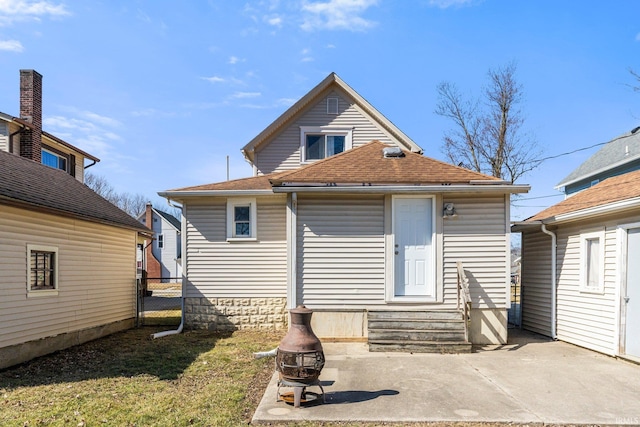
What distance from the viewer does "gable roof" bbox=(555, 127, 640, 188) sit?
15624 mm

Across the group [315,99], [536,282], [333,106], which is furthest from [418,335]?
[315,99]

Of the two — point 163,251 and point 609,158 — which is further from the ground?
point 609,158

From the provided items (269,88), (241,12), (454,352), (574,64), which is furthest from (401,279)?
(574,64)

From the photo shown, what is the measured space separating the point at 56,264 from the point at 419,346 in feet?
24.0

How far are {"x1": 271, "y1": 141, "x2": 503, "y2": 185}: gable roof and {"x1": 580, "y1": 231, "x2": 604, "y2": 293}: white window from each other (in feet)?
6.48

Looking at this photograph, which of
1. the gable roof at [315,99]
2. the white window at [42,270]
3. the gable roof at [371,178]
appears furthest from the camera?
the gable roof at [315,99]

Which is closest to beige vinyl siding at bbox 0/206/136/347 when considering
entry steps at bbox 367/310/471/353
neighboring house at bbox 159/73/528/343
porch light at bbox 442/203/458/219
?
neighboring house at bbox 159/73/528/343

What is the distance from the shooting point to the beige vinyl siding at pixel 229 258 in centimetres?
959

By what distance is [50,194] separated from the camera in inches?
331

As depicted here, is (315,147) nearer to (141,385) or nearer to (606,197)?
(606,197)

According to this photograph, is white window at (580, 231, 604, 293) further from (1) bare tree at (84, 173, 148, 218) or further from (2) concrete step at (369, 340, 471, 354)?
(1) bare tree at (84, 173, 148, 218)

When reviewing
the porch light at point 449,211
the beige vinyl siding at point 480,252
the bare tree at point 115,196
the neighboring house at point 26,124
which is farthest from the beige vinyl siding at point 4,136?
the bare tree at point 115,196

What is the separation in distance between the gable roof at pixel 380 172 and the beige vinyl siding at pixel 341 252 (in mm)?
425

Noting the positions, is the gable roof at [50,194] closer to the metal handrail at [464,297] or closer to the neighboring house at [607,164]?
the metal handrail at [464,297]
